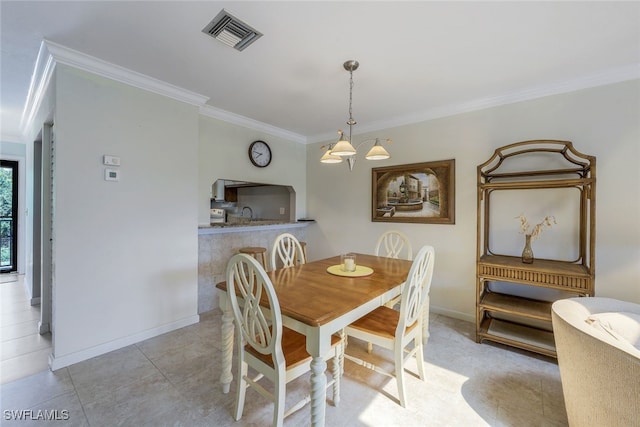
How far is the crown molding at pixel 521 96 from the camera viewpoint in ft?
7.42

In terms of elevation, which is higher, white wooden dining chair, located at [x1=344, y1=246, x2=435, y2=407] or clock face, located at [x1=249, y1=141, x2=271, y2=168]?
clock face, located at [x1=249, y1=141, x2=271, y2=168]

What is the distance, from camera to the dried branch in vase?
2478mm

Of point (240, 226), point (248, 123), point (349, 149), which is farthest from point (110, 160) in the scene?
point (349, 149)

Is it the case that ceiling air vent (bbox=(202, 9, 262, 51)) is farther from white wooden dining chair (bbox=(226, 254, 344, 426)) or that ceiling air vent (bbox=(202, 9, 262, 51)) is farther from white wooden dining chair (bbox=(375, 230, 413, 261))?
white wooden dining chair (bbox=(375, 230, 413, 261))

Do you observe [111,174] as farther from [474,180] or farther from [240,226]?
[474,180]

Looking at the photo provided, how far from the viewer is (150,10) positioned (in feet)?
5.31

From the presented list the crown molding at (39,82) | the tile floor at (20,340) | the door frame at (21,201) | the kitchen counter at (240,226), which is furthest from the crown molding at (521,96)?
the door frame at (21,201)

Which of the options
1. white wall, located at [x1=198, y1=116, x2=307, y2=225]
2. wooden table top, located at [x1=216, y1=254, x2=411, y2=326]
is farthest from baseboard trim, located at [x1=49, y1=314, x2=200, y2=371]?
wooden table top, located at [x1=216, y1=254, x2=411, y2=326]

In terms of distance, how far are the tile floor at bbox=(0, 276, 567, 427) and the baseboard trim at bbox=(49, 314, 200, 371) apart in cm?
5

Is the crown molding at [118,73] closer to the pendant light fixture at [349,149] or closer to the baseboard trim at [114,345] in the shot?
the pendant light fixture at [349,149]

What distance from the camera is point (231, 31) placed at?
5.86ft

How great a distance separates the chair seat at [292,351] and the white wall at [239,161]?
2.04 m

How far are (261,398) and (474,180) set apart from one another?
2.84 m

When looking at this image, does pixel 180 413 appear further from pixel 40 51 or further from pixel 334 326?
pixel 40 51
